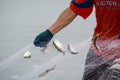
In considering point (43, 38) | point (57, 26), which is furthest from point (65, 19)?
point (43, 38)

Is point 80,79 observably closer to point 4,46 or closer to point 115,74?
point 115,74

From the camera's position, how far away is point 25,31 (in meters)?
6.00

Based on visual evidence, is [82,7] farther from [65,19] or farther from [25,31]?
[25,31]

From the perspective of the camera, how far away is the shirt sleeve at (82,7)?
204cm

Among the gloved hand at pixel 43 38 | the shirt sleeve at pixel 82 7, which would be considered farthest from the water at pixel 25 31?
the shirt sleeve at pixel 82 7

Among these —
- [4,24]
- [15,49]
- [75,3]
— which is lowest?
[75,3]

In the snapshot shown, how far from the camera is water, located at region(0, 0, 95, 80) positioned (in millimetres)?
3037

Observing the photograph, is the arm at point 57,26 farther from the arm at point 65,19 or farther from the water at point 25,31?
the water at point 25,31

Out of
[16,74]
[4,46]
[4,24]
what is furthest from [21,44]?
[4,24]

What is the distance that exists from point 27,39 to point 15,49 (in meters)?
0.61

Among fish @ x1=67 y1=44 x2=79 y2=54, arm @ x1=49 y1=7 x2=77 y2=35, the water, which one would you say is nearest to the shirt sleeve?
arm @ x1=49 y1=7 x2=77 y2=35

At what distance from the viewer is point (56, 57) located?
221 centimetres

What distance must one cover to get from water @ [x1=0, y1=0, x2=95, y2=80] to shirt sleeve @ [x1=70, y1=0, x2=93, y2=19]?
0.32m

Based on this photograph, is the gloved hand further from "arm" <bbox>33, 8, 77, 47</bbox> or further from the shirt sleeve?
the shirt sleeve
